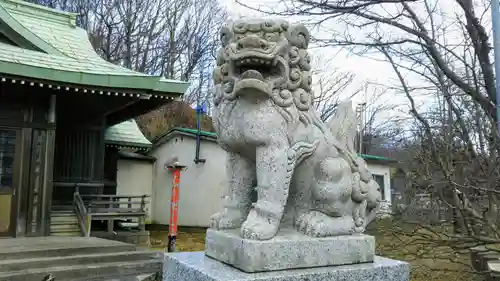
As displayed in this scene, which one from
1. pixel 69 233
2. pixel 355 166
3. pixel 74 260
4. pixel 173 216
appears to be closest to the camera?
pixel 355 166

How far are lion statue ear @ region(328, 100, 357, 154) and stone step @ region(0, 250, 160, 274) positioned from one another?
505 cm

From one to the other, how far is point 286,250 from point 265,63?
3.16 feet

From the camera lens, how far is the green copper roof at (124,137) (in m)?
11.1

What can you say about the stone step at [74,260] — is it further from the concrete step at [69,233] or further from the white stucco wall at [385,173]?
the white stucco wall at [385,173]

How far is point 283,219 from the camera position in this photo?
93.2 inches

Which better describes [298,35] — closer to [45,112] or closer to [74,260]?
[74,260]

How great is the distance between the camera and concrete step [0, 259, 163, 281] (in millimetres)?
5461

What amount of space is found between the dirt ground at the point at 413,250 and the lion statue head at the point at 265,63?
3.68m

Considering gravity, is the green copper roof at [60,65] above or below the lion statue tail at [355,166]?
above

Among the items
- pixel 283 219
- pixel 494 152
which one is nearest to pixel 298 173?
pixel 283 219

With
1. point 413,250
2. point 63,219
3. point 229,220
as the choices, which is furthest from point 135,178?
point 229,220

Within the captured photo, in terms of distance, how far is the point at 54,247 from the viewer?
636 centimetres

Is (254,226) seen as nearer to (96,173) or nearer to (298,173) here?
(298,173)

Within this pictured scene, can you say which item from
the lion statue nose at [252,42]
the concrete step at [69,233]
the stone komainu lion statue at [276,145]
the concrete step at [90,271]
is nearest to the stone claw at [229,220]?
the stone komainu lion statue at [276,145]
